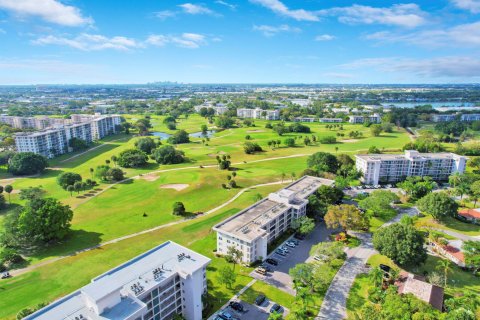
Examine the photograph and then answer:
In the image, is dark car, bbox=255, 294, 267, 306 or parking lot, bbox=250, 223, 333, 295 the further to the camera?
parking lot, bbox=250, 223, 333, 295

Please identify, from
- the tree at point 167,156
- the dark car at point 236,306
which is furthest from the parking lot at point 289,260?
the tree at point 167,156

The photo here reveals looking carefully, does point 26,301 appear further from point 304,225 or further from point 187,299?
point 304,225

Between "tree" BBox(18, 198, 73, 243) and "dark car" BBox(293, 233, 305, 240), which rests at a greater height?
"tree" BBox(18, 198, 73, 243)

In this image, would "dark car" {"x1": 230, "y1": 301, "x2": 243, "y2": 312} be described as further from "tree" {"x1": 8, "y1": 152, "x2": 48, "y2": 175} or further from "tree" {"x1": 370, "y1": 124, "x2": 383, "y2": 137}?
"tree" {"x1": 370, "y1": 124, "x2": 383, "y2": 137}

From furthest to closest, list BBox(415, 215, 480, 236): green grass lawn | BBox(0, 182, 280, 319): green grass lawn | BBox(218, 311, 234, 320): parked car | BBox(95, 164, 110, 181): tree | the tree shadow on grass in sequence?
BBox(95, 164, 110, 181): tree, BBox(415, 215, 480, 236): green grass lawn, the tree shadow on grass, BBox(0, 182, 280, 319): green grass lawn, BBox(218, 311, 234, 320): parked car

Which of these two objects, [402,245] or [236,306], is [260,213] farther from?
[402,245]

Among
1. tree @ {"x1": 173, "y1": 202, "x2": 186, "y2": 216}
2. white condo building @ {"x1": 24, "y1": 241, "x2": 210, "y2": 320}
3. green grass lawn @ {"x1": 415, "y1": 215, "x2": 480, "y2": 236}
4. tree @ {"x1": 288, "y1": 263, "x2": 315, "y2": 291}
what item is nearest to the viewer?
white condo building @ {"x1": 24, "y1": 241, "x2": 210, "y2": 320}

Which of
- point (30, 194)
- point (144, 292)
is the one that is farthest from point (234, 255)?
point (30, 194)

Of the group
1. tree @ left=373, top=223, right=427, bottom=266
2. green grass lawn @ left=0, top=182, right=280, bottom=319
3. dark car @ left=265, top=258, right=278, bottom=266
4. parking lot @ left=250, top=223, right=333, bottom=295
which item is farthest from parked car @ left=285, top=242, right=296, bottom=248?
tree @ left=373, top=223, right=427, bottom=266
